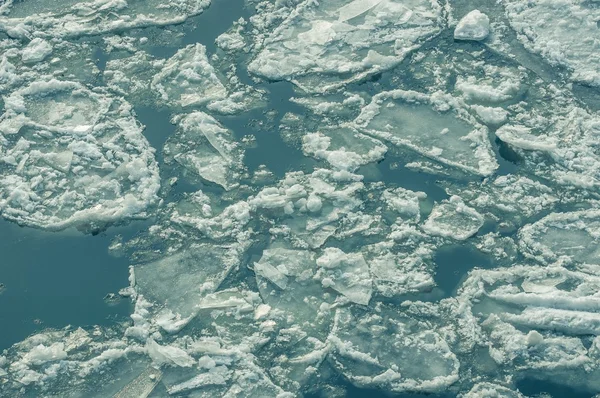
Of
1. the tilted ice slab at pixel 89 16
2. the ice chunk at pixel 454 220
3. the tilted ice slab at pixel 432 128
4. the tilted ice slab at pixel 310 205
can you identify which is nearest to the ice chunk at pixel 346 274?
the tilted ice slab at pixel 310 205

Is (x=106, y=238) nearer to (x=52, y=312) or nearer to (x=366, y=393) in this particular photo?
(x=52, y=312)

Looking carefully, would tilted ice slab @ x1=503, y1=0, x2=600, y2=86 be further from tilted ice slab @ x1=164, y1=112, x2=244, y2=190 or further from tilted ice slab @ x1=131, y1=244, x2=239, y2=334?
tilted ice slab @ x1=131, y1=244, x2=239, y2=334

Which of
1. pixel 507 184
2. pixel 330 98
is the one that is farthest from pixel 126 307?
pixel 507 184

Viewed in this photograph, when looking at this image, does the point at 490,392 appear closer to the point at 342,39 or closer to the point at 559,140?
the point at 559,140

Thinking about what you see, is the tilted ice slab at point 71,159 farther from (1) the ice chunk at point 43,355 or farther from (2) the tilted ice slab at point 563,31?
(2) the tilted ice slab at point 563,31

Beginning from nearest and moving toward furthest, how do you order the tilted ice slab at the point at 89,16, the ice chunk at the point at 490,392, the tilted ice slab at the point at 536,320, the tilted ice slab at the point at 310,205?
the ice chunk at the point at 490,392
the tilted ice slab at the point at 536,320
the tilted ice slab at the point at 310,205
the tilted ice slab at the point at 89,16

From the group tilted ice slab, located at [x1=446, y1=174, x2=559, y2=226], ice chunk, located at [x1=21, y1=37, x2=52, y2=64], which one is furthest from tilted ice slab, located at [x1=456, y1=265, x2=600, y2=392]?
ice chunk, located at [x1=21, y1=37, x2=52, y2=64]
